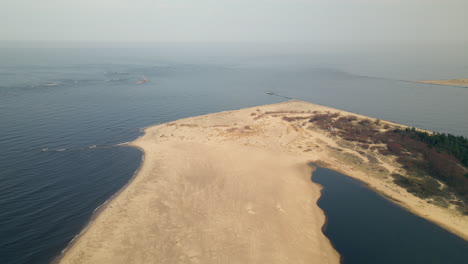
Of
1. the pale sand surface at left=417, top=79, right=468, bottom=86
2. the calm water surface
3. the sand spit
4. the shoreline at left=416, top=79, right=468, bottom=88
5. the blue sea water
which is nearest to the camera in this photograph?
the calm water surface

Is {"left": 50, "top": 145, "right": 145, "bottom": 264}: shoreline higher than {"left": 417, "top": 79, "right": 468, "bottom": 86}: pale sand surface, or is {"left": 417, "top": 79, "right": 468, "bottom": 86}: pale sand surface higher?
{"left": 417, "top": 79, "right": 468, "bottom": 86}: pale sand surface

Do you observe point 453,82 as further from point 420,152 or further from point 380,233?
point 380,233

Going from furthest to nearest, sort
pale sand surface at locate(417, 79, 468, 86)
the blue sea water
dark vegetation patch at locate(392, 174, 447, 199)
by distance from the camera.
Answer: pale sand surface at locate(417, 79, 468, 86) → dark vegetation patch at locate(392, 174, 447, 199) → the blue sea water

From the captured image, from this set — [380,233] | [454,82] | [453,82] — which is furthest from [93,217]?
[454,82]

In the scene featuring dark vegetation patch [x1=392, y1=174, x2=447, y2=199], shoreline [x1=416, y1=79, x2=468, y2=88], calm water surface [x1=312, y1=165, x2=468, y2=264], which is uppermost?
shoreline [x1=416, y1=79, x2=468, y2=88]

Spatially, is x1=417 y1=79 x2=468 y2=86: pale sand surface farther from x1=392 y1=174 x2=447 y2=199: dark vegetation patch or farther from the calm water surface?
the calm water surface

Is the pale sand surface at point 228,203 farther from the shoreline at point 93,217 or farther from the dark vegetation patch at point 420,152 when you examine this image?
the dark vegetation patch at point 420,152

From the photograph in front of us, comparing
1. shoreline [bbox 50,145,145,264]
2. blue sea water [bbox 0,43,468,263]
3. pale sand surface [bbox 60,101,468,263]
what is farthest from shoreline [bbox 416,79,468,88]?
shoreline [bbox 50,145,145,264]
